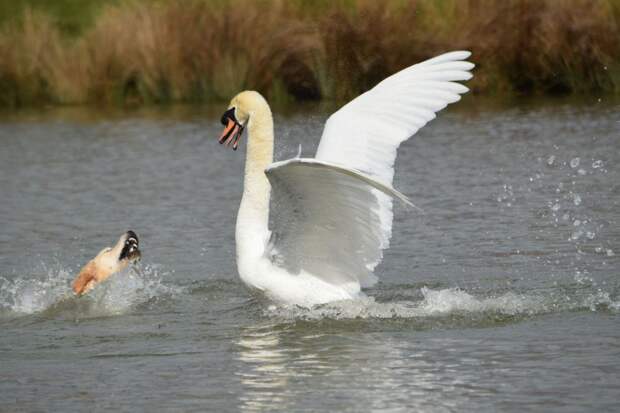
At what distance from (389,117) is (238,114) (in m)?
0.97

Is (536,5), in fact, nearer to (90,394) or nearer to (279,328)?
(279,328)

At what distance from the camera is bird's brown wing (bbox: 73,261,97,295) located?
9.49m

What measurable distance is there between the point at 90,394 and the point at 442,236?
4.66 meters

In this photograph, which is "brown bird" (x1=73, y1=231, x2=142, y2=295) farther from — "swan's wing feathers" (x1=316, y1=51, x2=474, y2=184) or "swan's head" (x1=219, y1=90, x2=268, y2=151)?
"swan's wing feathers" (x1=316, y1=51, x2=474, y2=184)

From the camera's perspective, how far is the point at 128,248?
31.2 ft

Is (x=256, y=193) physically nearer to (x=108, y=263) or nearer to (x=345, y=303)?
(x=345, y=303)

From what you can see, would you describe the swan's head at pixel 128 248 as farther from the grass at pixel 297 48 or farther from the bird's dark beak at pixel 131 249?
the grass at pixel 297 48

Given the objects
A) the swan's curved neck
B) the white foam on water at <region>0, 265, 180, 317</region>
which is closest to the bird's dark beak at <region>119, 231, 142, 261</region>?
the white foam on water at <region>0, 265, 180, 317</region>

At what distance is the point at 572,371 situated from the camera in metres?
6.81

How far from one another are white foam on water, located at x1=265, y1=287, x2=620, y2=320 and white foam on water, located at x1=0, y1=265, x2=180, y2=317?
4.32ft

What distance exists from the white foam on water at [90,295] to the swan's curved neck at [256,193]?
1.35 meters

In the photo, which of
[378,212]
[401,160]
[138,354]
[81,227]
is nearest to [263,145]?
[378,212]

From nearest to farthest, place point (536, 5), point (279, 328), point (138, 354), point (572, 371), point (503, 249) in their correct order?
point (572, 371)
point (138, 354)
point (279, 328)
point (503, 249)
point (536, 5)

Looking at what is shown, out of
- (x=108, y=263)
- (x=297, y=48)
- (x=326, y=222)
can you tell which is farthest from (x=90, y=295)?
(x=297, y=48)
